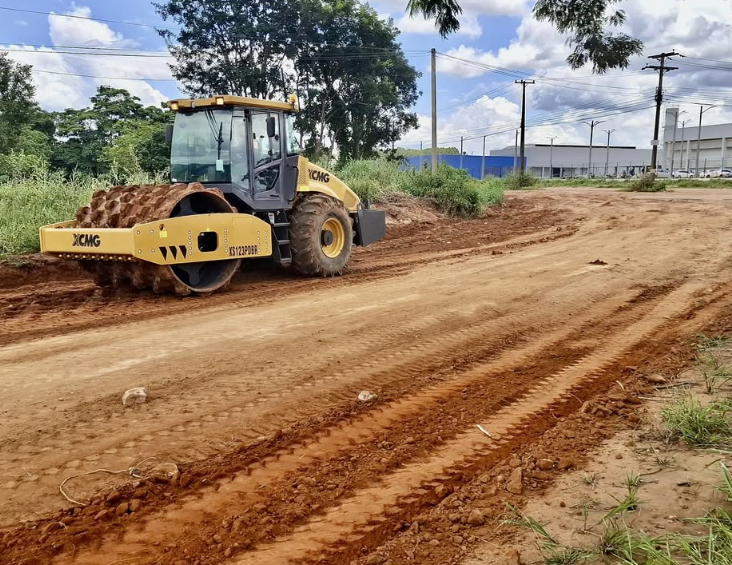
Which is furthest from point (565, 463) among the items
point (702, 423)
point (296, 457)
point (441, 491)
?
point (296, 457)

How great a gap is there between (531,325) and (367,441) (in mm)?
3484

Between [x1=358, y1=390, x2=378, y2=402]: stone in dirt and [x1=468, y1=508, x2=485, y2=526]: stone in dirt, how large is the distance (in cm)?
167

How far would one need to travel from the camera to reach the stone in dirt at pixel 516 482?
3.29 meters

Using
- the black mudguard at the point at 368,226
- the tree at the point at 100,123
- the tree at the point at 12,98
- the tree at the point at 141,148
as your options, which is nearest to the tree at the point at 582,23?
the black mudguard at the point at 368,226

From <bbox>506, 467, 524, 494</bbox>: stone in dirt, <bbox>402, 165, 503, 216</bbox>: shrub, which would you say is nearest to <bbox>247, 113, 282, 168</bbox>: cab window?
→ <bbox>506, 467, 524, 494</bbox>: stone in dirt

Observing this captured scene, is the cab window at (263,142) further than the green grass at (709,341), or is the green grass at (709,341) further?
the cab window at (263,142)

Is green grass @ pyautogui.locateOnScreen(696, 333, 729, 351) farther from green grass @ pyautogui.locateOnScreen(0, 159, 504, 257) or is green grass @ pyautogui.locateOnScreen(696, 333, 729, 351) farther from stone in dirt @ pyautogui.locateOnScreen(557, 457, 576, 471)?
green grass @ pyautogui.locateOnScreen(0, 159, 504, 257)

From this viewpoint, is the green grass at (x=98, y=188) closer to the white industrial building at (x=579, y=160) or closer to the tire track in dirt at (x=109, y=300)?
the tire track in dirt at (x=109, y=300)

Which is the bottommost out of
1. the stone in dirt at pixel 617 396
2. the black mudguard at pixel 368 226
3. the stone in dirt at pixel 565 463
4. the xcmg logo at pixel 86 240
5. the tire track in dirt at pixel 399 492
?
the tire track in dirt at pixel 399 492

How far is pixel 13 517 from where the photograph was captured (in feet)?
10.0

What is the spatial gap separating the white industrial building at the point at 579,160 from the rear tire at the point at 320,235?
84798 mm

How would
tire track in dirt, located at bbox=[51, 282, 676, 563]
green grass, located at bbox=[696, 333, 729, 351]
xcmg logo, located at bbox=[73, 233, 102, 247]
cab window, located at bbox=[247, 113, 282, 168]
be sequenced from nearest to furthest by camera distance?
tire track in dirt, located at bbox=[51, 282, 676, 563]
green grass, located at bbox=[696, 333, 729, 351]
xcmg logo, located at bbox=[73, 233, 102, 247]
cab window, located at bbox=[247, 113, 282, 168]

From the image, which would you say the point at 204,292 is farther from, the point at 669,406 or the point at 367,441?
the point at 669,406

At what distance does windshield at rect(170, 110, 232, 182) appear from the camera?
30.9 feet
